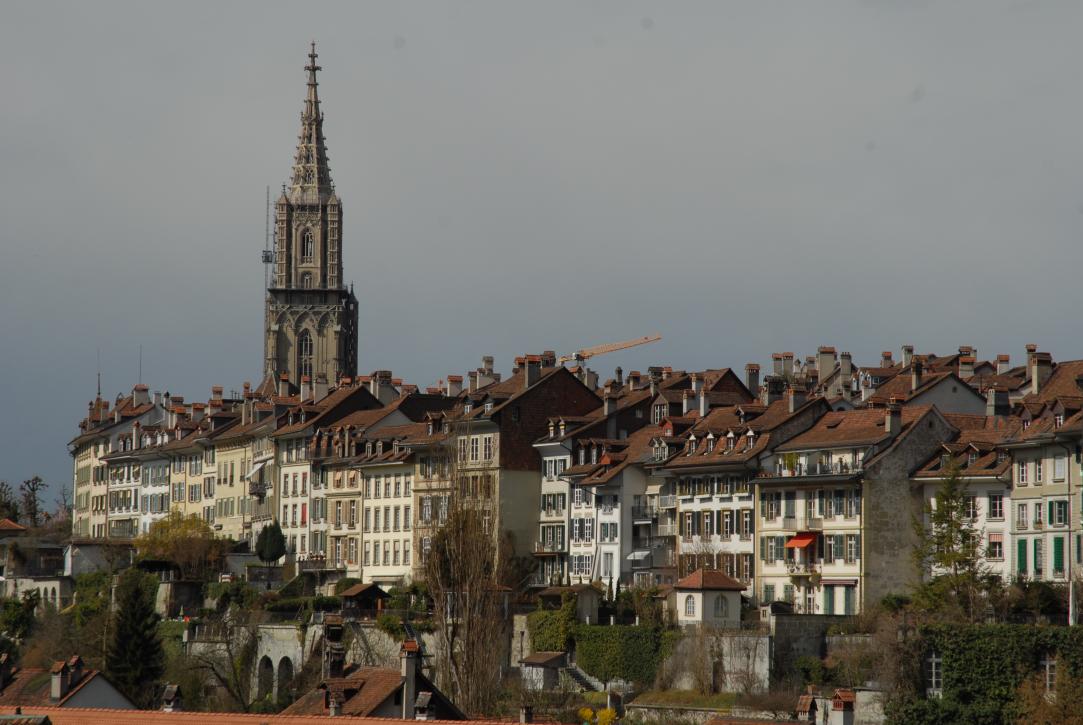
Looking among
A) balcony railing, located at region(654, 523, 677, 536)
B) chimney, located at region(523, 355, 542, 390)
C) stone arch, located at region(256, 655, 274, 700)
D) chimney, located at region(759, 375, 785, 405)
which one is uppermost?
chimney, located at region(523, 355, 542, 390)

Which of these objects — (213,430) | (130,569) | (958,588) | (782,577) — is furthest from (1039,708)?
(213,430)

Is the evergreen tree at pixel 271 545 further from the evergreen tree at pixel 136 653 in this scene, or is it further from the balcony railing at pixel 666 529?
the balcony railing at pixel 666 529

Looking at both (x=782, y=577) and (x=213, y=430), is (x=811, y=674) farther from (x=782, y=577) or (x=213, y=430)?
(x=213, y=430)

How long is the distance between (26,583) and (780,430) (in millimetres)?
49783

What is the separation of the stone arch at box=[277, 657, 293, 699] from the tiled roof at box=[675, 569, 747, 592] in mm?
20098

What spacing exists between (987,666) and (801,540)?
18.0 metres

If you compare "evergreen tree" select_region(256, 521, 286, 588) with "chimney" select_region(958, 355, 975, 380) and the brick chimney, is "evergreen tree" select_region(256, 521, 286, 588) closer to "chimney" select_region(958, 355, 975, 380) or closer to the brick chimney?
the brick chimney

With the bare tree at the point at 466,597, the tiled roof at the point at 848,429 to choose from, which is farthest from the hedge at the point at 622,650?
the tiled roof at the point at 848,429

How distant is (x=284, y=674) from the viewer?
350ft

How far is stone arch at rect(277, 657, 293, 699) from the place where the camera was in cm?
A: 10465

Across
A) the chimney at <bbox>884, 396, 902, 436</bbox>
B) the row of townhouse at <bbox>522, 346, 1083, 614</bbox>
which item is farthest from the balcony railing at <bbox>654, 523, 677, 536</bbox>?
the chimney at <bbox>884, 396, 902, 436</bbox>

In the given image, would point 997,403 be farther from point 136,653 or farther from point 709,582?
point 136,653

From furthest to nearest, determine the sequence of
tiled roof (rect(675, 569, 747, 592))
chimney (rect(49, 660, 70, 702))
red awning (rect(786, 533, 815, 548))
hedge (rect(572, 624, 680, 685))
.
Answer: red awning (rect(786, 533, 815, 548)) < tiled roof (rect(675, 569, 747, 592)) < hedge (rect(572, 624, 680, 685)) < chimney (rect(49, 660, 70, 702))

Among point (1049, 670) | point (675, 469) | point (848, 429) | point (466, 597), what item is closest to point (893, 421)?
point (848, 429)
